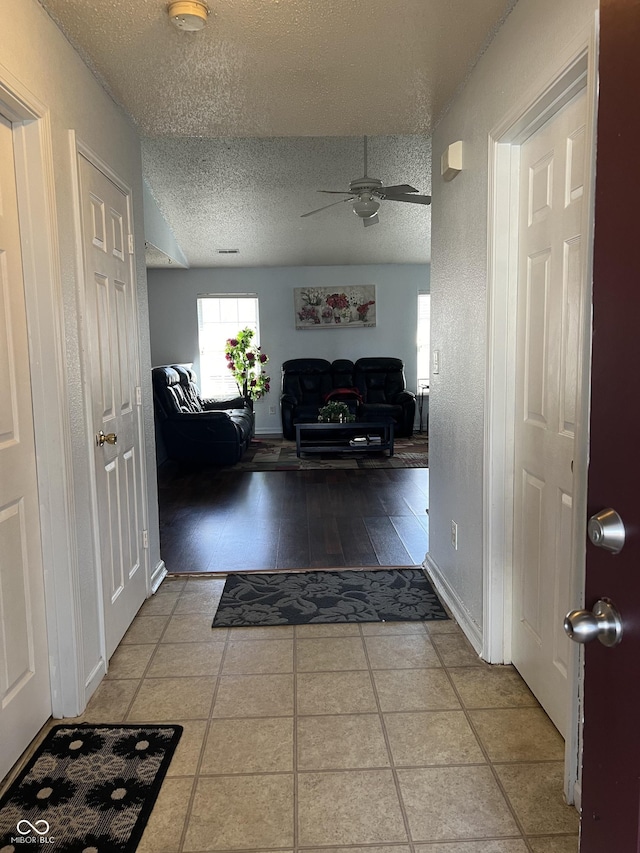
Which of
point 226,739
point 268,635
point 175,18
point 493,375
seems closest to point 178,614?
point 268,635

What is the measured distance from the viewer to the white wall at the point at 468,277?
5.95ft

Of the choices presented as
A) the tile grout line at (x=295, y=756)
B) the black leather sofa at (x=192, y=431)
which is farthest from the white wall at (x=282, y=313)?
the tile grout line at (x=295, y=756)

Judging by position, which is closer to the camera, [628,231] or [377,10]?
[628,231]

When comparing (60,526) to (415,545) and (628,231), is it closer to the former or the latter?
(628,231)

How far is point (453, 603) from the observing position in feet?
9.14

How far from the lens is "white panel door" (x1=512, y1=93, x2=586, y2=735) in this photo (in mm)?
1764

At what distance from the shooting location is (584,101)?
64.7 inches

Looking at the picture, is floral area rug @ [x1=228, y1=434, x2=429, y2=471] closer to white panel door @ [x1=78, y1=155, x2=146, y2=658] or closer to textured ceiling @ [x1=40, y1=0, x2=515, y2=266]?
white panel door @ [x1=78, y1=155, x2=146, y2=658]

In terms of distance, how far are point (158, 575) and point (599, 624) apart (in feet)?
9.21

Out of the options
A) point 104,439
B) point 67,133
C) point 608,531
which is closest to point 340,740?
point 104,439

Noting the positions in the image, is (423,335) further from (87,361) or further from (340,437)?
(87,361)

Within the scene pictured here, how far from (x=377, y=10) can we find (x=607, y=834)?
2.16 meters

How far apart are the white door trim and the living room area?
4.57 feet

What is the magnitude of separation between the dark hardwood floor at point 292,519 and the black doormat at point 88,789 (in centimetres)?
151
